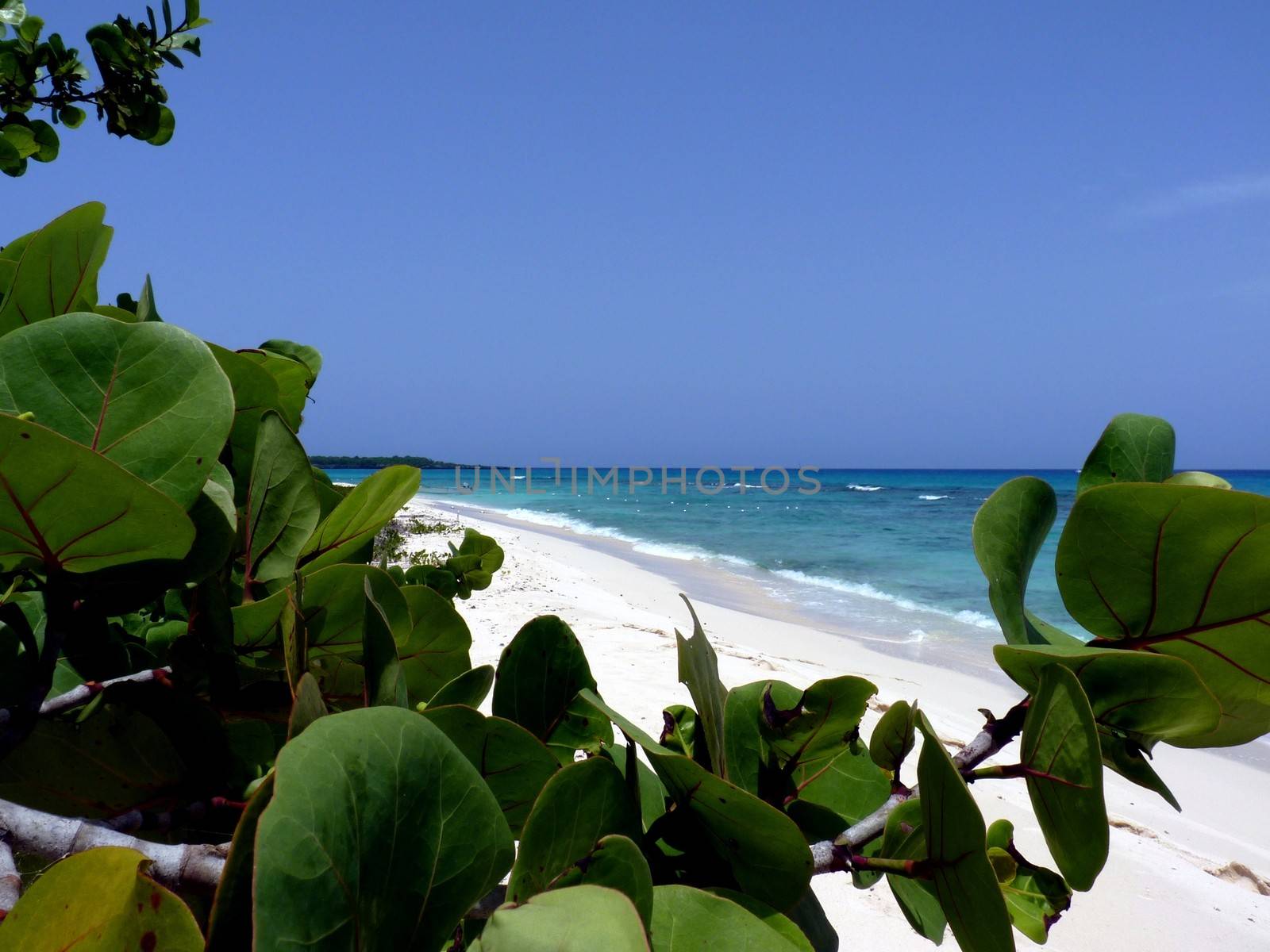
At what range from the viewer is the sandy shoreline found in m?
3.13

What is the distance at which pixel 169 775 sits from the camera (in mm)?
394

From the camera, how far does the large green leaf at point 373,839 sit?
20cm

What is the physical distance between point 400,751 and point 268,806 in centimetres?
4

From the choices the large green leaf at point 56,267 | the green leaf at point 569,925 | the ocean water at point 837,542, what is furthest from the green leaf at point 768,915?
the ocean water at point 837,542

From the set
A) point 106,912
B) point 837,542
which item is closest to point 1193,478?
point 106,912

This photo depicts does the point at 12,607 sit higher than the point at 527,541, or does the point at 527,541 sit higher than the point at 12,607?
the point at 12,607

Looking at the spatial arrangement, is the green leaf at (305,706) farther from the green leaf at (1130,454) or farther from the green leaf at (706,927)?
the green leaf at (1130,454)

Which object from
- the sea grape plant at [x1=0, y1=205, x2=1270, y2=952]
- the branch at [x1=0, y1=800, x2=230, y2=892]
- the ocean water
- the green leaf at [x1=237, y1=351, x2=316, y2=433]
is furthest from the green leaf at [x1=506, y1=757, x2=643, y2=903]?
the ocean water

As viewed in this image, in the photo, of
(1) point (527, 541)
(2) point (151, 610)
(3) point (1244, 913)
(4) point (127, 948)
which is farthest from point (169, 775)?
(1) point (527, 541)

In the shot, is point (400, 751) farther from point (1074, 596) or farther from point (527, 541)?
point (527, 541)

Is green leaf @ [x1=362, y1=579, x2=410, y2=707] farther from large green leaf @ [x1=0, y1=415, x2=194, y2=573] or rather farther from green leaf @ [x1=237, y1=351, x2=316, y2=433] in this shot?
green leaf @ [x1=237, y1=351, x2=316, y2=433]

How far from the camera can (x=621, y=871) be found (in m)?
0.28

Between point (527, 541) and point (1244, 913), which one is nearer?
point (1244, 913)

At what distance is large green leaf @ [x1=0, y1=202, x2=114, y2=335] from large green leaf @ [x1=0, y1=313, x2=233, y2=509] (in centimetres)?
13
